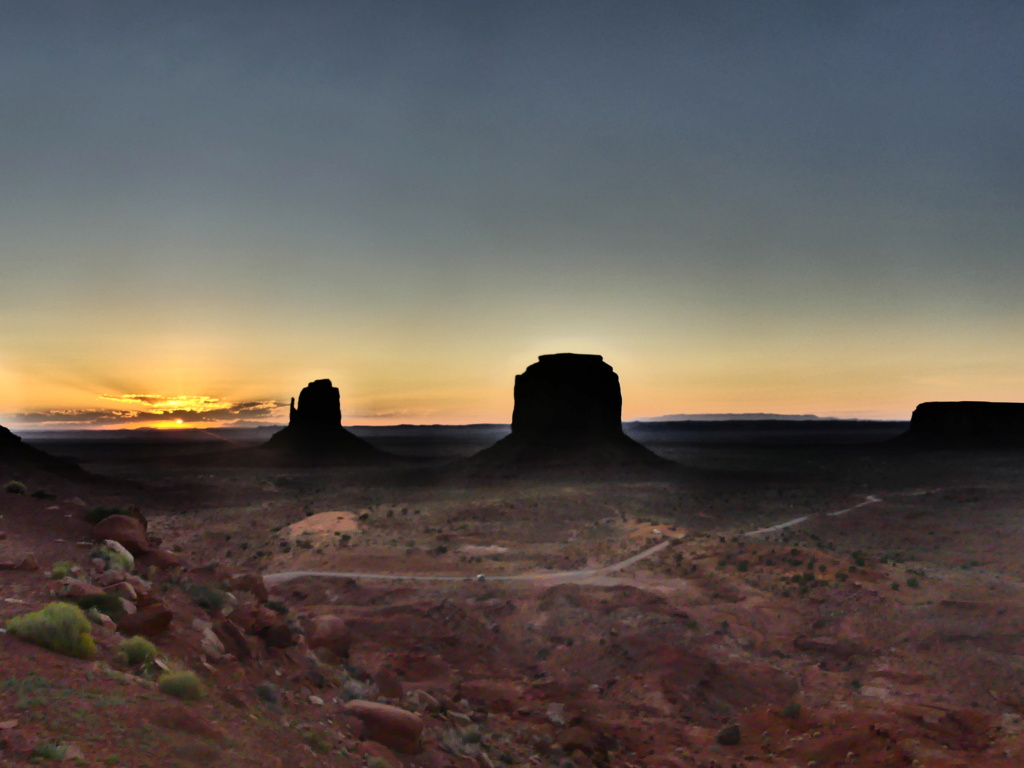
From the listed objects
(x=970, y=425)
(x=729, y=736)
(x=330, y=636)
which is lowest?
(x=729, y=736)

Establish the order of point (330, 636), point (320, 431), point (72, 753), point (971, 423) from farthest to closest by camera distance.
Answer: point (971, 423)
point (320, 431)
point (330, 636)
point (72, 753)

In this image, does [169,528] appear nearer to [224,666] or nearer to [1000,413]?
[224,666]

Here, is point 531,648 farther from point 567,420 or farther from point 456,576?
point 567,420

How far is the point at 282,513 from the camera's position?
4859 centimetres

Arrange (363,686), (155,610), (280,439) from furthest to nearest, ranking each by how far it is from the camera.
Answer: (280,439) → (363,686) → (155,610)

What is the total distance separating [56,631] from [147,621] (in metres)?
1.69

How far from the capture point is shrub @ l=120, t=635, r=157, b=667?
892 centimetres

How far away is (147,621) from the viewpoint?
10.1 metres

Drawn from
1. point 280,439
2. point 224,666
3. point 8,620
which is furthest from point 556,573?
point 280,439

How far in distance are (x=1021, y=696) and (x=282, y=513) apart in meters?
43.9

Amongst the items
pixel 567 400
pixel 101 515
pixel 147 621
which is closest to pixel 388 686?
pixel 147 621

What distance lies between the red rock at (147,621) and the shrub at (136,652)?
2.94 feet

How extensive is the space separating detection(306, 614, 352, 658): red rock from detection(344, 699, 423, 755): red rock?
4.90 m

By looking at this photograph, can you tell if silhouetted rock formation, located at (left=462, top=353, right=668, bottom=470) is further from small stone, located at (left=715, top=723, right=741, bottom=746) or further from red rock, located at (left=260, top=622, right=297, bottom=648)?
red rock, located at (left=260, top=622, right=297, bottom=648)
